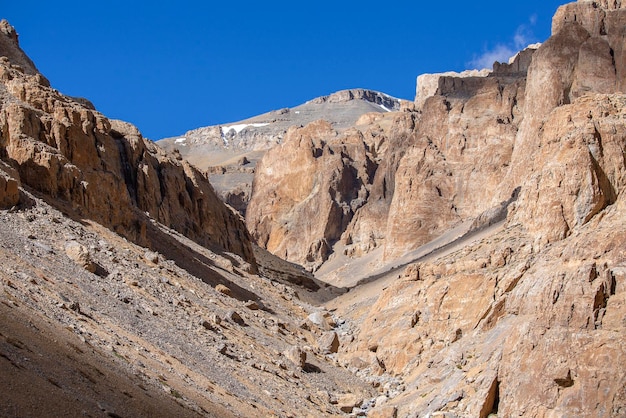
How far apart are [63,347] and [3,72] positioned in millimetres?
40864

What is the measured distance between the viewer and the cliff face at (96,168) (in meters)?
51.9

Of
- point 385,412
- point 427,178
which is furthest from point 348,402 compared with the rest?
point 427,178

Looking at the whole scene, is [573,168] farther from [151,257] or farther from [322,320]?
[322,320]

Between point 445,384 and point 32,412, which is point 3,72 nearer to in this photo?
point 445,384

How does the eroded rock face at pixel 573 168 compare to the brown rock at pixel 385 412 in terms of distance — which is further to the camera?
the eroded rock face at pixel 573 168

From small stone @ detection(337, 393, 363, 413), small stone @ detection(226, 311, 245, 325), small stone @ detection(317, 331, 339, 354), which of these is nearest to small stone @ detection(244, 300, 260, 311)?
small stone @ detection(317, 331, 339, 354)

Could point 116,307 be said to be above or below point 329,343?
below

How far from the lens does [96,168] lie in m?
63.6

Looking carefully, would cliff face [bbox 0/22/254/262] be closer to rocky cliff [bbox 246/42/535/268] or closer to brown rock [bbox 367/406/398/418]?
brown rock [bbox 367/406/398/418]

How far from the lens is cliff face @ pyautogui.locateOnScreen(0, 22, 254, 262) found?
170ft

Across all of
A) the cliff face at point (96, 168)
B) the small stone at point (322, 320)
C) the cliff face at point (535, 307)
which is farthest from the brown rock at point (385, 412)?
the small stone at point (322, 320)

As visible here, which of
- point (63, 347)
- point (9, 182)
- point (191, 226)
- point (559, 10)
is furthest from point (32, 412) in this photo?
point (559, 10)

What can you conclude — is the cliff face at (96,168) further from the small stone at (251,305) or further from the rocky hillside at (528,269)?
the rocky hillside at (528,269)

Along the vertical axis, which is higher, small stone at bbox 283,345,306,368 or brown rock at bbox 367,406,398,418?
small stone at bbox 283,345,306,368
